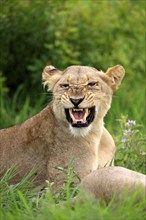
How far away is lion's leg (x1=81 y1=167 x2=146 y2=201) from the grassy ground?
91 millimetres

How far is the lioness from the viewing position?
21.9 feet

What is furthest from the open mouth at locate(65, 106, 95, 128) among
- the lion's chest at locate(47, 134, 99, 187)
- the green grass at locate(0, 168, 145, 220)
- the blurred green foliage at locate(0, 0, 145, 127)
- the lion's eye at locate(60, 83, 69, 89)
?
the blurred green foliage at locate(0, 0, 145, 127)

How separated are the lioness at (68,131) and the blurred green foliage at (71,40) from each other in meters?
2.87

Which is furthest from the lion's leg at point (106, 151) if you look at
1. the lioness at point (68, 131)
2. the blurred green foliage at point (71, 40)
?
the blurred green foliage at point (71, 40)

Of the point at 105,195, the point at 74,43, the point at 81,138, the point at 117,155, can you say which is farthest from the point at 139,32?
the point at 105,195

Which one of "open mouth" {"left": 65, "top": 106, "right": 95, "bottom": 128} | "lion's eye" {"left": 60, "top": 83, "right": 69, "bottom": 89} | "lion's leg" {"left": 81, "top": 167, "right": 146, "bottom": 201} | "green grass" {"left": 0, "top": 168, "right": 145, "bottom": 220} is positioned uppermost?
"lion's eye" {"left": 60, "top": 83, "right": 69, "bottom": 89}

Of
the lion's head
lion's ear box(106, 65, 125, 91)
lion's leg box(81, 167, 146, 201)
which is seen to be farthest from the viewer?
lion's ear box(106, 65, 125, 91)

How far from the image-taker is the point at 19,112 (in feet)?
34.3

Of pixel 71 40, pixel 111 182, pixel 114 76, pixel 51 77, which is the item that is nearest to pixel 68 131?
pixel 51 77

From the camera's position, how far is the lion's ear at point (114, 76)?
705cm

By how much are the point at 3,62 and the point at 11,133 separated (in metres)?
3.35

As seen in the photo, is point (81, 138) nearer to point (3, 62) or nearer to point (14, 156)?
point (14, 156)

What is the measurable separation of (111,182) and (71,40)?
209 inches

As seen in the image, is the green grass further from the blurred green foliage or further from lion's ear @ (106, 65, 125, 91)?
the blurred green foliage
